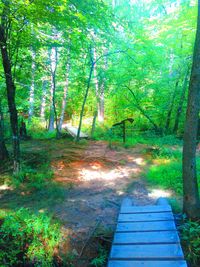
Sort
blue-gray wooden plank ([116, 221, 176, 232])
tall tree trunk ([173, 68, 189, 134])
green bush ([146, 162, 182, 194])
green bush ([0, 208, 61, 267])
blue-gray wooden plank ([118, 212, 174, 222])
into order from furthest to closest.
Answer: tall tree trunk ([173, 68, 189, 134]) < green bush ([146, 162, 182, 194]) < blue-gray wooden plank ([118, 212, 174, 222]) < green bush ([0, 208, 61, 267]) < blue-gray wooden plank ([116, 221, 176, 232])

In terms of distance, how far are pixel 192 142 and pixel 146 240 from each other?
1.81 meters

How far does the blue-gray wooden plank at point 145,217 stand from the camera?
363 cm

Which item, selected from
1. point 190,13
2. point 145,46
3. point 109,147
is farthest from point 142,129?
point 190,13

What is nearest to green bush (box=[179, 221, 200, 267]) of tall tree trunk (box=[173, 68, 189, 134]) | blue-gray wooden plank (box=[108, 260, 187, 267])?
blue-gray wooden plank (box=[108, 260, 187, 267])

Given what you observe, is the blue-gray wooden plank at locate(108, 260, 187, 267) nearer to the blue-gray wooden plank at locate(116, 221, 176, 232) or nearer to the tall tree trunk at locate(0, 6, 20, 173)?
the blue-gray wooden plank at locate(116, 221, 176, 232)

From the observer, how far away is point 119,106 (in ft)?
49.8

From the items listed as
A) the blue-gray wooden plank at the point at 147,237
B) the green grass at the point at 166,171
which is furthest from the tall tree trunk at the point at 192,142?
the green grass at the point at 166,171

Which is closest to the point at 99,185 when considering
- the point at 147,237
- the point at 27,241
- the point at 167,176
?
the point at 167,176

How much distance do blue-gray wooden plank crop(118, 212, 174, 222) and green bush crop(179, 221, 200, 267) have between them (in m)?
0.28

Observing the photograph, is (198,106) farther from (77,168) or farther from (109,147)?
(109,147)

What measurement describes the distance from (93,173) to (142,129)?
7976mm

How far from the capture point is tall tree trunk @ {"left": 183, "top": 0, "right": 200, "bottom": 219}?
3305 mm

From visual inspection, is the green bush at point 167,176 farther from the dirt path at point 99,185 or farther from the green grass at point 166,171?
the dirt path at point 99,185

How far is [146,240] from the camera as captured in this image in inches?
119
